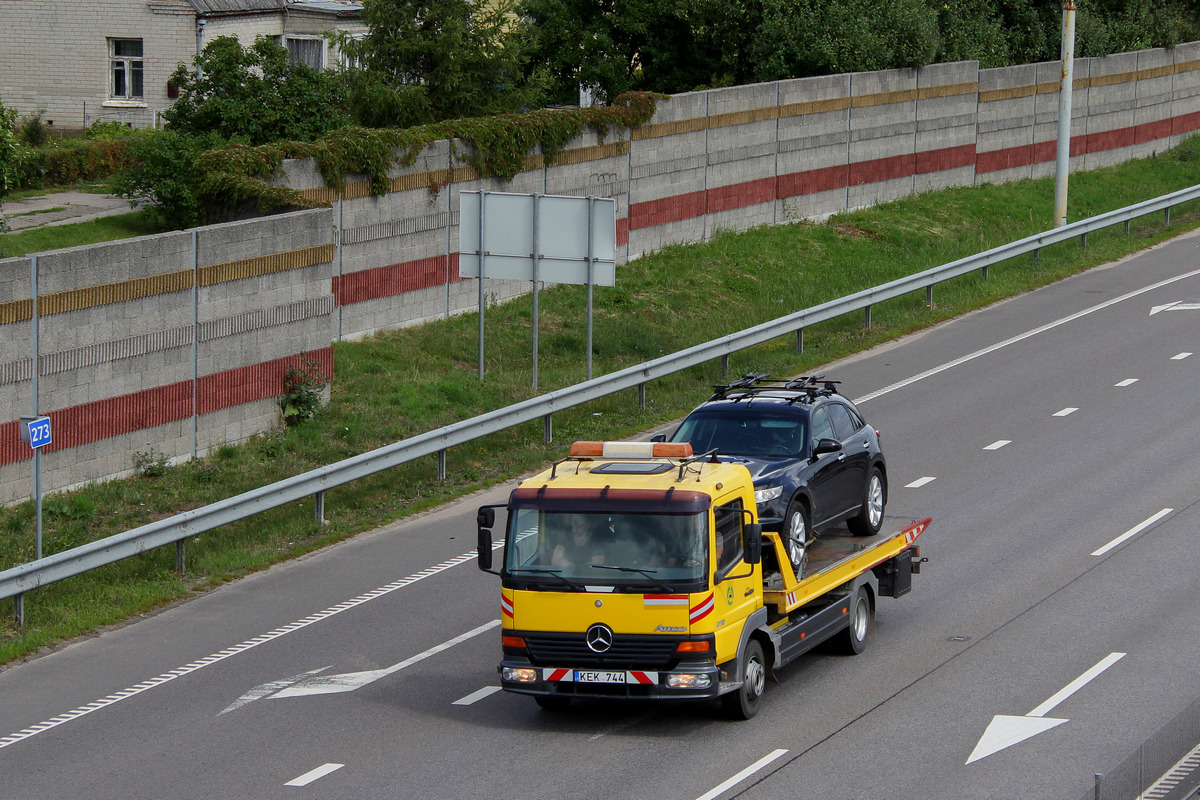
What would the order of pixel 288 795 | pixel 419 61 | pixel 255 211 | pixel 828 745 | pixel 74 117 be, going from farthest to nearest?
pixel 74 117, pixel 419 61, pixel 255 211, pixel 828 745, pixel 288 795

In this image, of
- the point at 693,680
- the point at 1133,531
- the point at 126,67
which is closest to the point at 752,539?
the point at 693,680

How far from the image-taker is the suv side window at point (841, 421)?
15.7m

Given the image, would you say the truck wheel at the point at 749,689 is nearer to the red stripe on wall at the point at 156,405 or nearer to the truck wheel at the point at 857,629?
the truck wheel at the point at 857,629

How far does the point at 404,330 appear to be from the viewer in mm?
25891

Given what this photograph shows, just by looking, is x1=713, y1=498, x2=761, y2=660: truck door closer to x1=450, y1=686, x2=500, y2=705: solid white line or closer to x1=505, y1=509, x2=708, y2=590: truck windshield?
x1=505, y1=509, x2=708, y2=590: truck windshield

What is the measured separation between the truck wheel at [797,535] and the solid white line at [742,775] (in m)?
2.17

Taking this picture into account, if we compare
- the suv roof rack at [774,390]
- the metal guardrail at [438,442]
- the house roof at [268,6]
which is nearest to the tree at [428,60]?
A: the metal guardrail at [438,442]

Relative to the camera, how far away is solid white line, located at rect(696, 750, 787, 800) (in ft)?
36.0

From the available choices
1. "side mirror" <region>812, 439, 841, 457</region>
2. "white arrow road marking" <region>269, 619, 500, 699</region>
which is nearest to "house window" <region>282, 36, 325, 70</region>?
"side mirror" <region>812, 439, 841, 457</region>

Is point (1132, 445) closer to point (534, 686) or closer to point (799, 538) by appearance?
point (799, 538)

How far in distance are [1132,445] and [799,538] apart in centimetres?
867

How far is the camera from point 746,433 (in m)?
15.2

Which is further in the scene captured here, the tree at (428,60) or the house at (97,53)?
the house at (97,53)

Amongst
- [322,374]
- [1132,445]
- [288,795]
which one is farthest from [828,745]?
[322,374]
